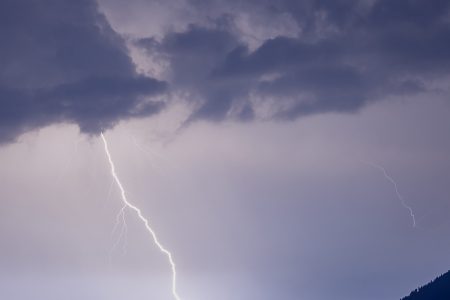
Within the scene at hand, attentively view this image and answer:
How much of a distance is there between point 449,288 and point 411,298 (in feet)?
25.5

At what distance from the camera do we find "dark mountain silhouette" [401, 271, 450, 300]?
109963 mm

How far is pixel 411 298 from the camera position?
11681 centimetres

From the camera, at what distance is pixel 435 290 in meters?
113

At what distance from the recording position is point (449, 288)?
363 feet

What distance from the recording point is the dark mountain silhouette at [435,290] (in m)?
110
